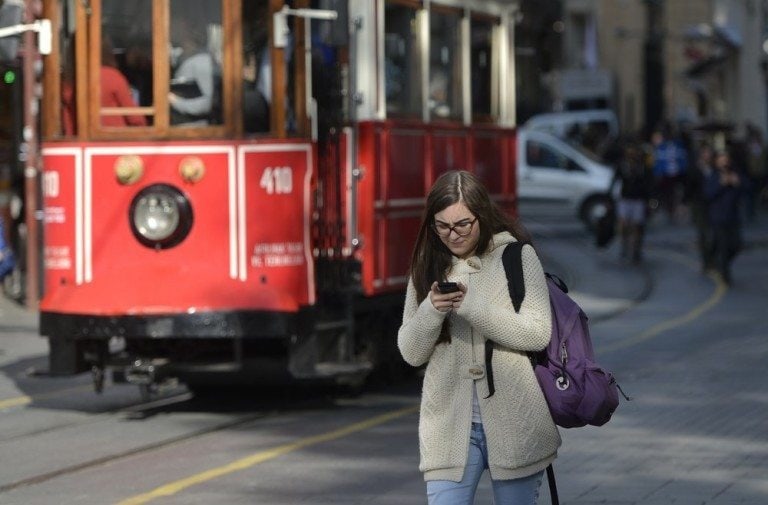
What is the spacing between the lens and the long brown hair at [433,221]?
562 centimetres

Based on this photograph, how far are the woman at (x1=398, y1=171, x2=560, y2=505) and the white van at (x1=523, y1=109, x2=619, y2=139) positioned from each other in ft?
140

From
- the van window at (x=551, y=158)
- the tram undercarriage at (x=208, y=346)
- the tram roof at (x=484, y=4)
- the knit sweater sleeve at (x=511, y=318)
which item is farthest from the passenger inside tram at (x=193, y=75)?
the van window at (x=551, y=158)

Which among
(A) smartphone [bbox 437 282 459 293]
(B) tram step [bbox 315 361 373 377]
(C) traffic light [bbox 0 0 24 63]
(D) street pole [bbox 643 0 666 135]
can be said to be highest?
(D) street pole [bbox 643 0 666 135]

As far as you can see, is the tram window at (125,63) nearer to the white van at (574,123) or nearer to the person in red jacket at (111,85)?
the person in red jacket at (111,85)

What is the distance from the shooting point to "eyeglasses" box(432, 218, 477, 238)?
18.5 ft

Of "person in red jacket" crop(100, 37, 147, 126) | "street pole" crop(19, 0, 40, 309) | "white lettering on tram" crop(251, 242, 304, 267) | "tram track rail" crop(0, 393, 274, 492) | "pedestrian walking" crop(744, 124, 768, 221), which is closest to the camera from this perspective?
"tram track rail" crop(0, 393, 274, 492)

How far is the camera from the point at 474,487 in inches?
220

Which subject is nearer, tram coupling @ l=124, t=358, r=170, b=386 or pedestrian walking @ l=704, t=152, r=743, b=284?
tram coupling @ l=124, t=358, r=170, b=386

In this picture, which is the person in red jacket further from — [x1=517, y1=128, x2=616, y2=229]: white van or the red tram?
[x1=517, y1=128, x2=616, y2=229]: white van

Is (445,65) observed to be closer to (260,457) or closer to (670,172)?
(260,457)

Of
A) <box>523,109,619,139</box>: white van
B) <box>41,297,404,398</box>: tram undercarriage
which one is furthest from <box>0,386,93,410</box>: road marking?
<box>523,109,619,139</box>: white van

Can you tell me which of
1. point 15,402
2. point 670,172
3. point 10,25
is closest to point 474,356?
point 10,25

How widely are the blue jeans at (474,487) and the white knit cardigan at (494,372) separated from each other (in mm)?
28

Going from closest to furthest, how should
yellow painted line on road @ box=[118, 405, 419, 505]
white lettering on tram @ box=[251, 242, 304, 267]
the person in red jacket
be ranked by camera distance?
yellow painted line on road @ box=[118, 405, 419, 505] → white lettering on tram @ box=[251, 242, 304, 267] → the person in red jacket
